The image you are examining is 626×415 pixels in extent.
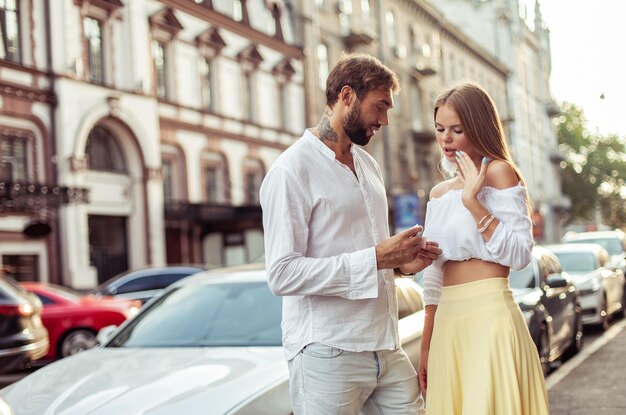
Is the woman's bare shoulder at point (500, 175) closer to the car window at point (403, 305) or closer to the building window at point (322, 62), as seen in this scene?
the car window at point (403, 305)

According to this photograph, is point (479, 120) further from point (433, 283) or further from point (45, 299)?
point (45, 299)

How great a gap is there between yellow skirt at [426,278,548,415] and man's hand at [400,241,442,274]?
16 cm

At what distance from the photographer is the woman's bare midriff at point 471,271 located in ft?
12.1

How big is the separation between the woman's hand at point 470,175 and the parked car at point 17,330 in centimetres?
802

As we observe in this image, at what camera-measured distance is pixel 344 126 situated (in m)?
3.64

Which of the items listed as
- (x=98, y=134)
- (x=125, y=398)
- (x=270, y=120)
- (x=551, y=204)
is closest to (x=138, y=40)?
(x=98, y=134)

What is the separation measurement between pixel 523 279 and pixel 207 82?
2118cm

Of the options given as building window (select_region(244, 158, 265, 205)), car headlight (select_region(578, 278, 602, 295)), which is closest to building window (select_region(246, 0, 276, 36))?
building window (select_region(244, 158, 265, 205))

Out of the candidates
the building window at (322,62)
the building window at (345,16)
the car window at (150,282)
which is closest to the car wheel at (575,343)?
the car window at (150,282)

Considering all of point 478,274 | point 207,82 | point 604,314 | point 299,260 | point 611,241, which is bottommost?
point 604,314

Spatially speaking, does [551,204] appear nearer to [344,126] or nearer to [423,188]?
[423,188]

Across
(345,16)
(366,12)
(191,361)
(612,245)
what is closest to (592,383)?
(191,361)

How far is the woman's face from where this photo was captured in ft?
12.4

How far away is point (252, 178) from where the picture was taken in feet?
109
